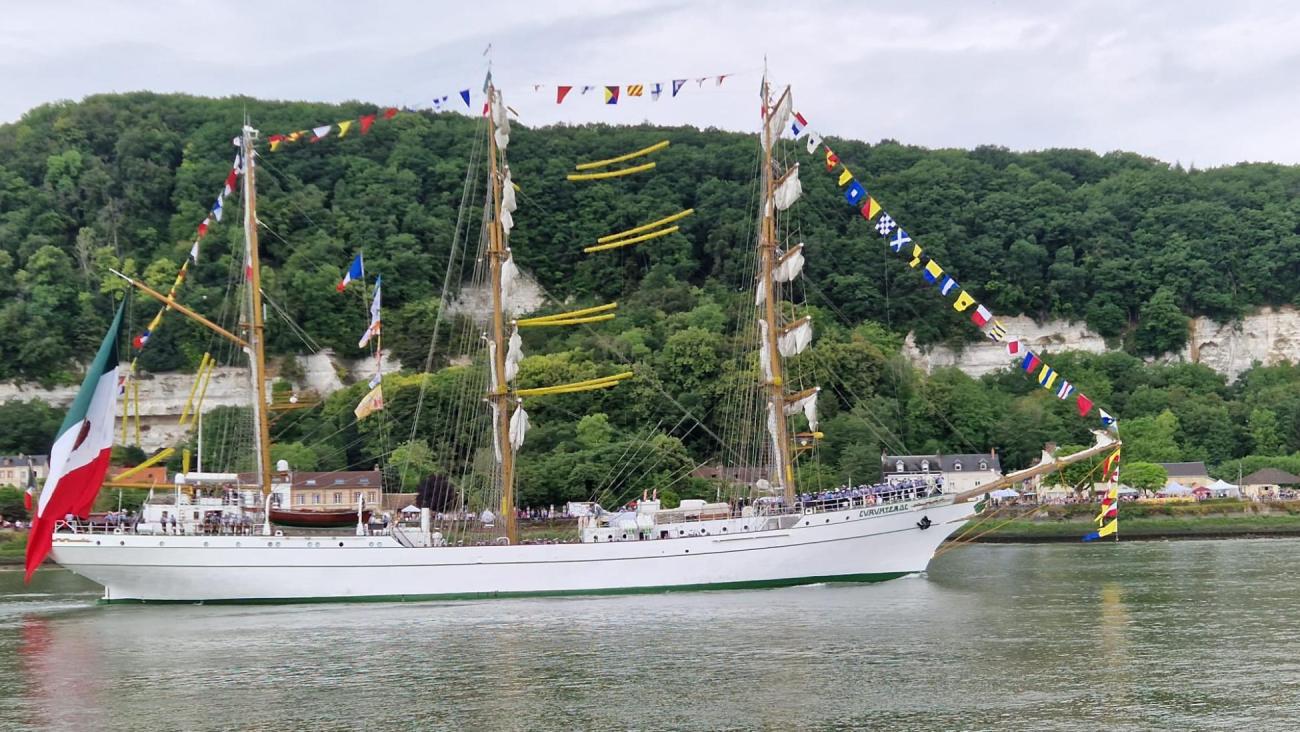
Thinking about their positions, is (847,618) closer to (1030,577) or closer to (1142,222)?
(1030,577)

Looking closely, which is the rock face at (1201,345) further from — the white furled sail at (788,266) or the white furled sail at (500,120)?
the white furled sail at (500,120)

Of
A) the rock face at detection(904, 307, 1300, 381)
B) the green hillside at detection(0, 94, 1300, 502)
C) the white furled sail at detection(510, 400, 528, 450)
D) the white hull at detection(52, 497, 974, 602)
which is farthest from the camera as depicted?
the rock face at detection(904, 307, 1300, 381)

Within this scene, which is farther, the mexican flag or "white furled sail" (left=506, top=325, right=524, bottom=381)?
"white furled sail" (left=506, top=325, right=524, bottom=381)

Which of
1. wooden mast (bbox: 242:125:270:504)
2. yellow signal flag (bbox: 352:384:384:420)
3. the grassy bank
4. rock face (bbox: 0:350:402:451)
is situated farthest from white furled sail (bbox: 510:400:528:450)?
rock face (bbox: 0:350:402:451)

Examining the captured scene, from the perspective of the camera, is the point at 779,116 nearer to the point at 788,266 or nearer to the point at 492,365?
the point at 788,266

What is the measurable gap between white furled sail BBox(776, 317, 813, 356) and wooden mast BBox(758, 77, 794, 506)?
1.37 feet

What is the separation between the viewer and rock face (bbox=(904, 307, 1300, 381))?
114688mm

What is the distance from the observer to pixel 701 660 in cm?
3192

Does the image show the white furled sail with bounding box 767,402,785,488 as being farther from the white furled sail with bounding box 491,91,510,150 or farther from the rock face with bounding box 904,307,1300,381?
the rock face with bounding box 904,307,1300,381

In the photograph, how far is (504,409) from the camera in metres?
49.9

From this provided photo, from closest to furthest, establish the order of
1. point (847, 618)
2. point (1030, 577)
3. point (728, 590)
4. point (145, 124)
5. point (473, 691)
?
point (473, 691)
point (847, 618)
point (728, 590)
point (1030, 577)
point (145, 124)

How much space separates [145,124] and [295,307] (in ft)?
109

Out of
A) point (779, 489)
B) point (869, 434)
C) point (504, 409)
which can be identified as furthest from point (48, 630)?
point (869, 434)

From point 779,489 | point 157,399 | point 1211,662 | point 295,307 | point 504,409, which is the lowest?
point 1211,662
